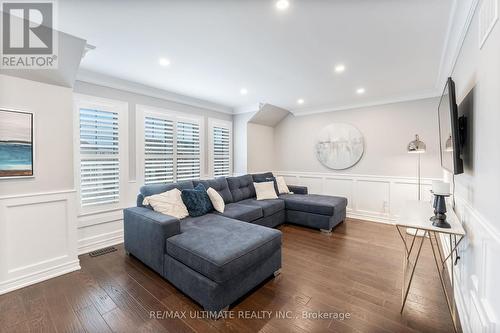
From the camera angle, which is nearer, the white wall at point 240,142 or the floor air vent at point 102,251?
the floor air vent at point 102,251

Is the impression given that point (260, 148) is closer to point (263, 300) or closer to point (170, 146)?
point (170, 146)

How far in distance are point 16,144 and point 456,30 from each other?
14.2 feet

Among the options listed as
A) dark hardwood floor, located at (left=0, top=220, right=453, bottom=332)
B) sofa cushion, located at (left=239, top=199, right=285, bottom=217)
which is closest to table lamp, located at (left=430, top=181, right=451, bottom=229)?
dark hardwood floor, located at (left=0, top=220, right=453, bottom=332)

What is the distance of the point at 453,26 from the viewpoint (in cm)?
196

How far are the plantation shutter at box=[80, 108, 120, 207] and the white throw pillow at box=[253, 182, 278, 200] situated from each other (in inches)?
95.3

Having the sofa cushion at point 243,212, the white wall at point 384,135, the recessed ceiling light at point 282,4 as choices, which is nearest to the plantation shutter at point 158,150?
the sofa cushion at point 243,212

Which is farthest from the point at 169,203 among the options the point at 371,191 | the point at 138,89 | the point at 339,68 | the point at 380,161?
the point at 380,161

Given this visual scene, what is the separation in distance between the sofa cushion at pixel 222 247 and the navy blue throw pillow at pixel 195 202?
427 millimetres

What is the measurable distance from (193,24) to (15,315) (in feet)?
9.53

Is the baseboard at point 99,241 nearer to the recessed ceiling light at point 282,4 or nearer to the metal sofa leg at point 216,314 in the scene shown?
the metal sofa leg at point 216,314

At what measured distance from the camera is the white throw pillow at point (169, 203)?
283 centimetres

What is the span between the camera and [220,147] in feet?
16.9

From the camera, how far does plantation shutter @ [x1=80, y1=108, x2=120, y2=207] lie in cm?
306

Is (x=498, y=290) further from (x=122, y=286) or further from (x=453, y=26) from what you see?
(x=122, y=286)
